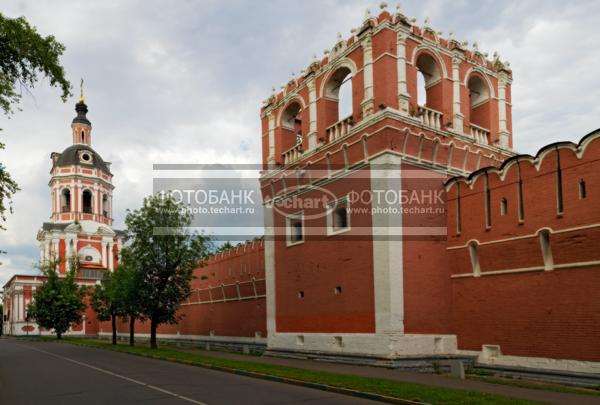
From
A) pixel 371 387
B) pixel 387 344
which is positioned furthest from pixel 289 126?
pixel 371 387

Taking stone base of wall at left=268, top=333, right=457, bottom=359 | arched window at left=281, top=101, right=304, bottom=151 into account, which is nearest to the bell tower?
arched window at left=281, top=101, right=304, bottom=151

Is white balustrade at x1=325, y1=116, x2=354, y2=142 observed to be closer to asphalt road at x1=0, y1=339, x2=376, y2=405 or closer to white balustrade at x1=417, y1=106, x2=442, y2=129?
white balustrade at x1=417, y1=106, x2=442, y2=129

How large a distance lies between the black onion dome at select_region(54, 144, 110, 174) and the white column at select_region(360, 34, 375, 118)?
62085mm

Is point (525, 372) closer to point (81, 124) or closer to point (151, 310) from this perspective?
point (151, 310)

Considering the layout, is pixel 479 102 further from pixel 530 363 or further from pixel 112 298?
pixel 112 298

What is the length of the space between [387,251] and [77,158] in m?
65.1

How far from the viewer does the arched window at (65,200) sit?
2980 inches

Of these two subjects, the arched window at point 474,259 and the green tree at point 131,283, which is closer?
the arched window at point 474,259

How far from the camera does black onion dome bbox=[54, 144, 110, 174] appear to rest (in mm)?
75812

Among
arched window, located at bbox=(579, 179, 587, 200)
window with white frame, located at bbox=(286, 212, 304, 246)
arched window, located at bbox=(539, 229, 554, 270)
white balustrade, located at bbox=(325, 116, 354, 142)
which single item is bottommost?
arched window, located at bbox=(539, 229, 554, 270)

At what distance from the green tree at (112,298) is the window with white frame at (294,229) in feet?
46.0

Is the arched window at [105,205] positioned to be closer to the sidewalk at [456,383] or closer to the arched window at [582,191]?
the sidewalk at [456,383]

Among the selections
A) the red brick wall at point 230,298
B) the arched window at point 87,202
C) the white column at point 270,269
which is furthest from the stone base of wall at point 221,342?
the arched window at point 87,202

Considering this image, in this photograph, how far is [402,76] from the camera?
21625mm
